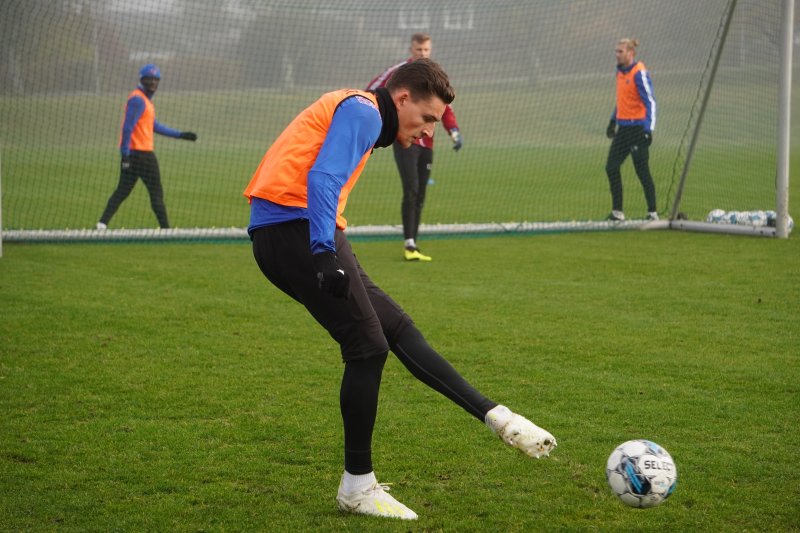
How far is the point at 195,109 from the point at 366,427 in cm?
2272

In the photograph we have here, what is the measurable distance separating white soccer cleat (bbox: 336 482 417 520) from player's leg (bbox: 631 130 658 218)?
33.7 feet

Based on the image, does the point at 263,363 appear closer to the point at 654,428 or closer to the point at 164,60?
the point at 654,428

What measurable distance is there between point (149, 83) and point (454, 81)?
7.82 m

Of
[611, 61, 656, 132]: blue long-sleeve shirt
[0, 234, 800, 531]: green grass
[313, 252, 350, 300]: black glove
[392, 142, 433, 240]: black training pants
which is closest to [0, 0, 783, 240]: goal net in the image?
[611, 61, 656, 132]: blue long-sleeve shirt

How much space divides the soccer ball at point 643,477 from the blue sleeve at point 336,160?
4.68ft

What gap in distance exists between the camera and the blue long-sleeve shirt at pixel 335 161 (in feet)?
12.8

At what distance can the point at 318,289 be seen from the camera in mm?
4176

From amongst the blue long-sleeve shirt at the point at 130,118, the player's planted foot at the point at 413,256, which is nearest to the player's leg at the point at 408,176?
the player's planted foot at the point at 413,256

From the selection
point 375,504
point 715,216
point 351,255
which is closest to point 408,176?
point 715,216

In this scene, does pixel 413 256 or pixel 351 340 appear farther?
pixel 413 256

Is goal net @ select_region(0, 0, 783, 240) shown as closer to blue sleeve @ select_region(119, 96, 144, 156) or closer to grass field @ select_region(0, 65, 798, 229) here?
grass field @ select_region(0, 65, 798, 229)

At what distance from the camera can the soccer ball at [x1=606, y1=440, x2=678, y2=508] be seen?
407 cm

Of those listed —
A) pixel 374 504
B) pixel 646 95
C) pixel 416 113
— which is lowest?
pixel 374 504

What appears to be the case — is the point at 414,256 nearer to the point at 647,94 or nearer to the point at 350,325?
the point at 647,94
